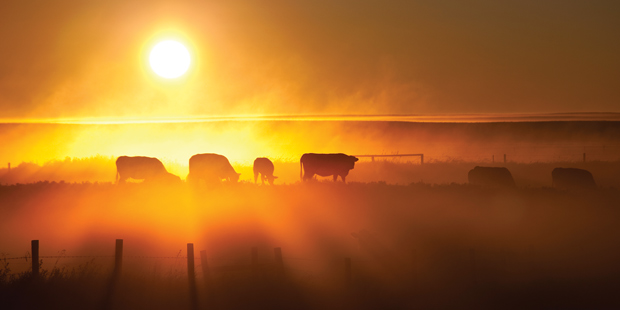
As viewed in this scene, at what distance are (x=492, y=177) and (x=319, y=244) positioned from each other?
11.2 metres

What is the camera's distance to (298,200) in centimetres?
1688

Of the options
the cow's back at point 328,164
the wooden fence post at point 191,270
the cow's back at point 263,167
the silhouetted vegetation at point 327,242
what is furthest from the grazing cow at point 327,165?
the wooden fence post at point 191,270

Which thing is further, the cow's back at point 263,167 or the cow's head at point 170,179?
the cow's back at point 263,167

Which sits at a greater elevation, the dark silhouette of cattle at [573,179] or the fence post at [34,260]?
the dark silhouette of cattle at [573,179]

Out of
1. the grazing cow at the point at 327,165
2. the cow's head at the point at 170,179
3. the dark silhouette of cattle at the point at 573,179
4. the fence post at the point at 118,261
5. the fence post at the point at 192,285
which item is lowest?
the fence post at the point at 192,285

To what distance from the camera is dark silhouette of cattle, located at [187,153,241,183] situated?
80.3ft

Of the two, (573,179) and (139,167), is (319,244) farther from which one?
(139,167)

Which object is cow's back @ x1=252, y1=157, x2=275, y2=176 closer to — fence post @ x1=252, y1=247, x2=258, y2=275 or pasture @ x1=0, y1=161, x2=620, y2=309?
pasture @ x1=0, y1=161, x2=620, y2=309

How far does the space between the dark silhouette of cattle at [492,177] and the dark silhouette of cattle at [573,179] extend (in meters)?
1.81

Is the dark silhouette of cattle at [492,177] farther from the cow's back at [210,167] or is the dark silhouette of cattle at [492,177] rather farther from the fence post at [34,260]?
the fence post at [34,260]

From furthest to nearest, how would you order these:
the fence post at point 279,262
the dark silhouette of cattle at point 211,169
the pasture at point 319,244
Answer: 1. the dark silhouette of cattle at point 211,169
2. the fence post at point 279,262
3. the pasture at point 319,244

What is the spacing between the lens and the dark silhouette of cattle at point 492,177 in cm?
2123

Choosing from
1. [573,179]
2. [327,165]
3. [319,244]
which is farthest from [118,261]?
[327,165]

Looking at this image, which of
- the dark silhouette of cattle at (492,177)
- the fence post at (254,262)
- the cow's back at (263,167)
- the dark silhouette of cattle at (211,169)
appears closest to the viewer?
the fence post at (254,262)
